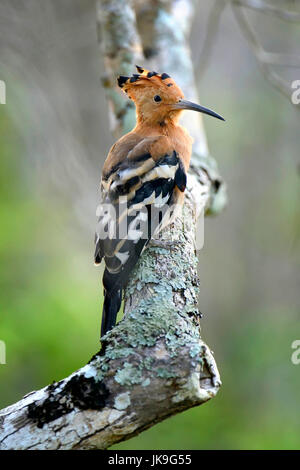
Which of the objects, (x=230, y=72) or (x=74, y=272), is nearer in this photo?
(x=74, y=272)

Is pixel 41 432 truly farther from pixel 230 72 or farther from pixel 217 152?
pixel 230 72

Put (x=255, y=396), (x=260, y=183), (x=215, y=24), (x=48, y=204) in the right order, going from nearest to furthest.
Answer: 1. (x=215, y=24)
2. (x=48, y=204)
3. (x=255, y=396)
4. (x=260, y=183)

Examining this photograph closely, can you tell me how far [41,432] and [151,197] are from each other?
1.22 m

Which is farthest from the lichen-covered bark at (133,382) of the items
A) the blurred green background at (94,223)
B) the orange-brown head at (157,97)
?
the blurred green background at (94,223)

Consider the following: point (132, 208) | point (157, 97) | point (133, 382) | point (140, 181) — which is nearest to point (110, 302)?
point (132, 208)

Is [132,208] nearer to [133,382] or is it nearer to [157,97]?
[157,97]

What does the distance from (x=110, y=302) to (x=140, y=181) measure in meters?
0.58

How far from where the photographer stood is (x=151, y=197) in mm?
2553

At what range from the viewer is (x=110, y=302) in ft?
7.82

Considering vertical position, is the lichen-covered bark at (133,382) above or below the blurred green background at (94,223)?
below

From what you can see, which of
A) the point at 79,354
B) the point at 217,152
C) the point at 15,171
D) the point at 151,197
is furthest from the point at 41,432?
the point at 217,152

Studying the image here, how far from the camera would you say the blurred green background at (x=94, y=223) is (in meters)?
4.11

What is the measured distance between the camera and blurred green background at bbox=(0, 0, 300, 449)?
4113 millimetres

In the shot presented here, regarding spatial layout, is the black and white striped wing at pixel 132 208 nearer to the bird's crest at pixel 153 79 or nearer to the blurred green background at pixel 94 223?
the bird's crest at pixel 153 79
